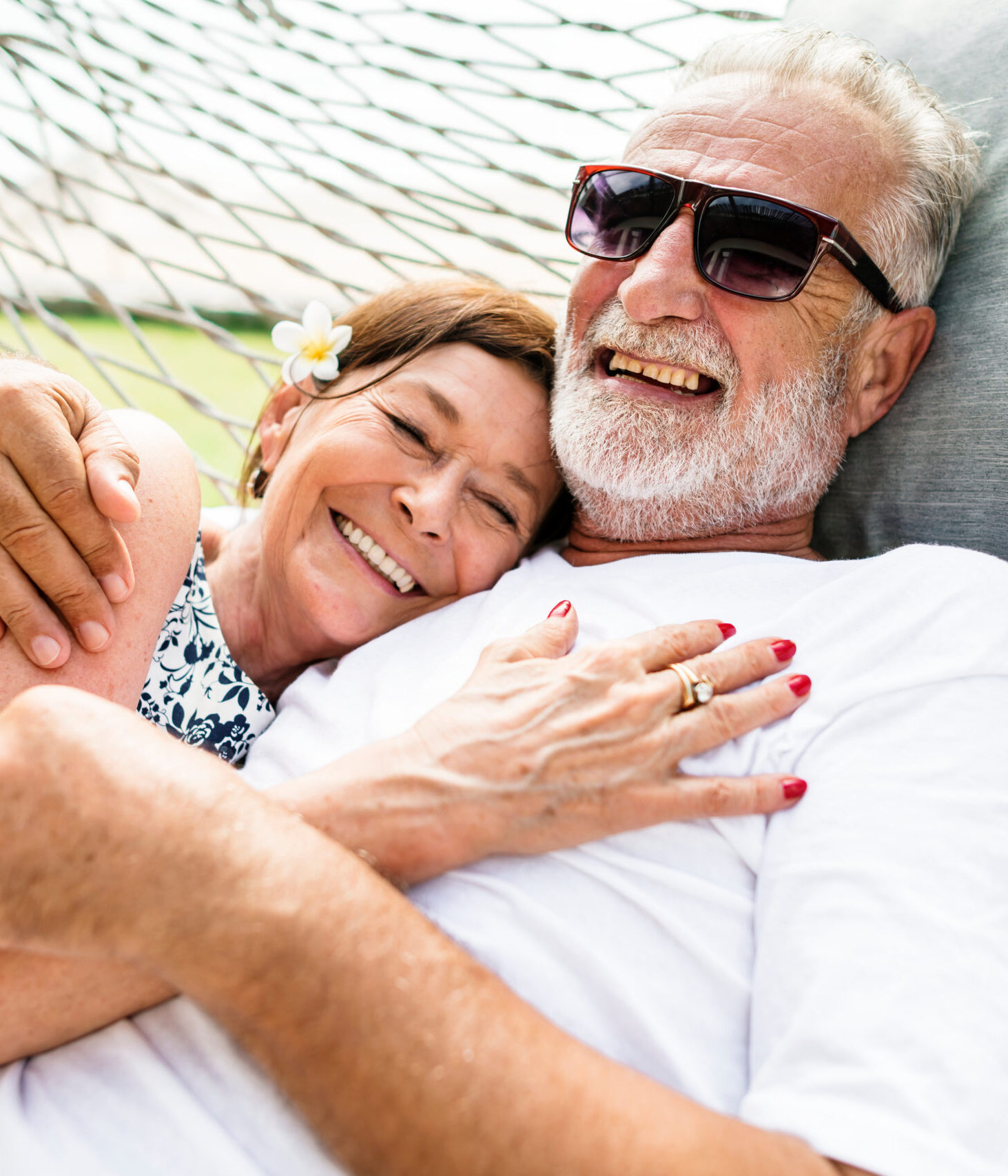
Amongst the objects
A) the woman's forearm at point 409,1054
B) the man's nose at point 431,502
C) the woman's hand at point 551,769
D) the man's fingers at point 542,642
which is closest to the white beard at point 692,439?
the man's nose at point 431,502

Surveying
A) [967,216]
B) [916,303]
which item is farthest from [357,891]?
[967,216]

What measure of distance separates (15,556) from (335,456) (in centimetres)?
57

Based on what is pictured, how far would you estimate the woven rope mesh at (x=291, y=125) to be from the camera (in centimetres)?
224

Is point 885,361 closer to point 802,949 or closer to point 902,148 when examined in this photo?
point 902,148

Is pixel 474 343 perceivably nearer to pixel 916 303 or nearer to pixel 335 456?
pixel 335 456

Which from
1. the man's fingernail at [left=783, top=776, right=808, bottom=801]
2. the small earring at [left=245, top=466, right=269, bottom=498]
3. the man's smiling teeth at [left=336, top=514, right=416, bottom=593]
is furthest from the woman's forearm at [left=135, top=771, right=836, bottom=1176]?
the small earring at [left=245, top=466, right=269, bottom=498]

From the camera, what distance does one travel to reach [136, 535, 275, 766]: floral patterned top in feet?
4.85

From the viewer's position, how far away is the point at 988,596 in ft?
3.69

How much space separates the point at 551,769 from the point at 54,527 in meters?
0.78

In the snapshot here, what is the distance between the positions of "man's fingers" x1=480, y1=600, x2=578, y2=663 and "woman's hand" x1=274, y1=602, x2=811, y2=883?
0.08 meters

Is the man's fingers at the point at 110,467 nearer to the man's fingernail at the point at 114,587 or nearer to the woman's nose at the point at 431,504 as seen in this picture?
the man's fingernail at the point at 114,587

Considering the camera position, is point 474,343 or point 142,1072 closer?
point 142,1072

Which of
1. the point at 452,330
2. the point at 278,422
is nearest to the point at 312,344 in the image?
the point at 278,422

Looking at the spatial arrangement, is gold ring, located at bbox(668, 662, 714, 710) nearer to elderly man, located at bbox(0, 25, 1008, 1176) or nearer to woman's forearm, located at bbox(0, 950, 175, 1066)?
elderly man, located at bbox(0, 25, 1008, 1176)
